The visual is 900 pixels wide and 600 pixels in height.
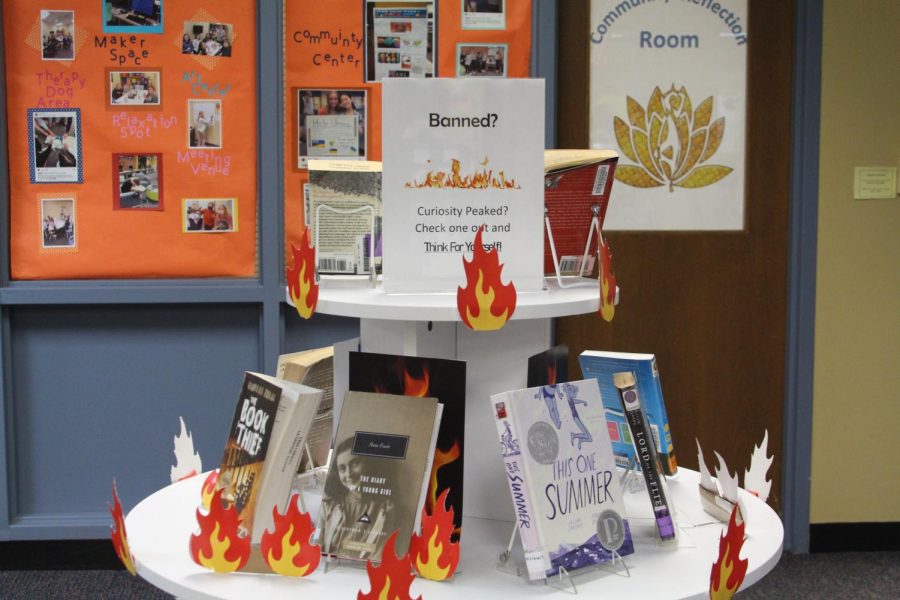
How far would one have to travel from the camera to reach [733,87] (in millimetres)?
2838

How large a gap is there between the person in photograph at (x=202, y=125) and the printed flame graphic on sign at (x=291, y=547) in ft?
5.95

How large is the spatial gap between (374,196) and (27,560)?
6.90ft

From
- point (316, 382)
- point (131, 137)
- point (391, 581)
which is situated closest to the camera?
point (391, 581)

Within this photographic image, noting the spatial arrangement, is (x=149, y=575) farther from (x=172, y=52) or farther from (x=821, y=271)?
(x=821, y=271)

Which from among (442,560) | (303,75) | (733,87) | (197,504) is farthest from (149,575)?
(733,87)

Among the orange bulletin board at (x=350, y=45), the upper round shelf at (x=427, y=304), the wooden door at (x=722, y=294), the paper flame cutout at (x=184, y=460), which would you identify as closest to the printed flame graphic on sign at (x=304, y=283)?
the upper round shelf at (x=427, y=304)

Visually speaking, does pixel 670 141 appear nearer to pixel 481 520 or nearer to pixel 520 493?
pixel 481 520

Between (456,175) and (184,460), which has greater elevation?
(456,175)

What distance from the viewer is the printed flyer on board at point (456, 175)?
1.26 meters

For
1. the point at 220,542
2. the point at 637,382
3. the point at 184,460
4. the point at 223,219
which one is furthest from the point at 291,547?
the point at 223,219

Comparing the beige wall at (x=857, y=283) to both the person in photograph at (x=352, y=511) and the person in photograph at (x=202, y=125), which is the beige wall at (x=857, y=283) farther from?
the person in photograph at (x=352, y=511)

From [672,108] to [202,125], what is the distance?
1.49 meters

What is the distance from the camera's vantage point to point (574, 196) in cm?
136

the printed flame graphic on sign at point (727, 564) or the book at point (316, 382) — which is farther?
the book at point (316, 382)
